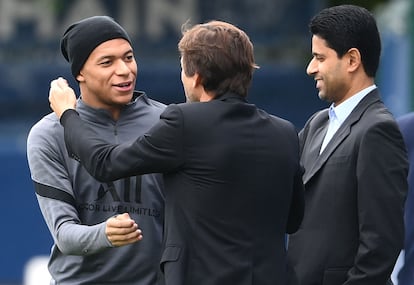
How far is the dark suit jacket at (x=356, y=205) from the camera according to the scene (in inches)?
190

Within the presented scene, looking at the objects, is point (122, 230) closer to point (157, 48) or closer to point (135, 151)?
point (135, 151)

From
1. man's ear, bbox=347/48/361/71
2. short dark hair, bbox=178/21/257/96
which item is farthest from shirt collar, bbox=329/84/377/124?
short dark hair, bbox=178/21/257/96

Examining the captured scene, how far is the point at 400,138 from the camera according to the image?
16.1ft

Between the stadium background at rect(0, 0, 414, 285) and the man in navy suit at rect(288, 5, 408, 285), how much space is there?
6530 mm

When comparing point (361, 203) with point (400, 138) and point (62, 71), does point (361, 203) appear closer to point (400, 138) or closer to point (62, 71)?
point (400, 138)

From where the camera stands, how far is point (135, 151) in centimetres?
459

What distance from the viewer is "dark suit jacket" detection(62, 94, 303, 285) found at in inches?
179

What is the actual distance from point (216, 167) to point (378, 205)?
26.4 inches

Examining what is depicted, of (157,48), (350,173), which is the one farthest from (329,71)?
(157,48)

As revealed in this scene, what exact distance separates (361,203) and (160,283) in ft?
2.61

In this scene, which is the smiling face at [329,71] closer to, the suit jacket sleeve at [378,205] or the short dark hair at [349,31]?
the short dark hair at [349,31]

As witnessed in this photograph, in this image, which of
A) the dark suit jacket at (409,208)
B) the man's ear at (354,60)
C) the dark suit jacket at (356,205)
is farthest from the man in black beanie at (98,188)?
the dark suit jacket at (409,208)

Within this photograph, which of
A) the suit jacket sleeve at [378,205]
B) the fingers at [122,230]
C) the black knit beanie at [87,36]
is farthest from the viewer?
the black knit beanie at [87,36]

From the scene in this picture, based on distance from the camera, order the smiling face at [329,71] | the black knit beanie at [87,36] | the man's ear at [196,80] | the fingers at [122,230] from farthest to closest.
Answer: the smiling face at [329,71], the black knit beanie at [87,36], the man's ear at [196,80], the fingers at [122,230]
